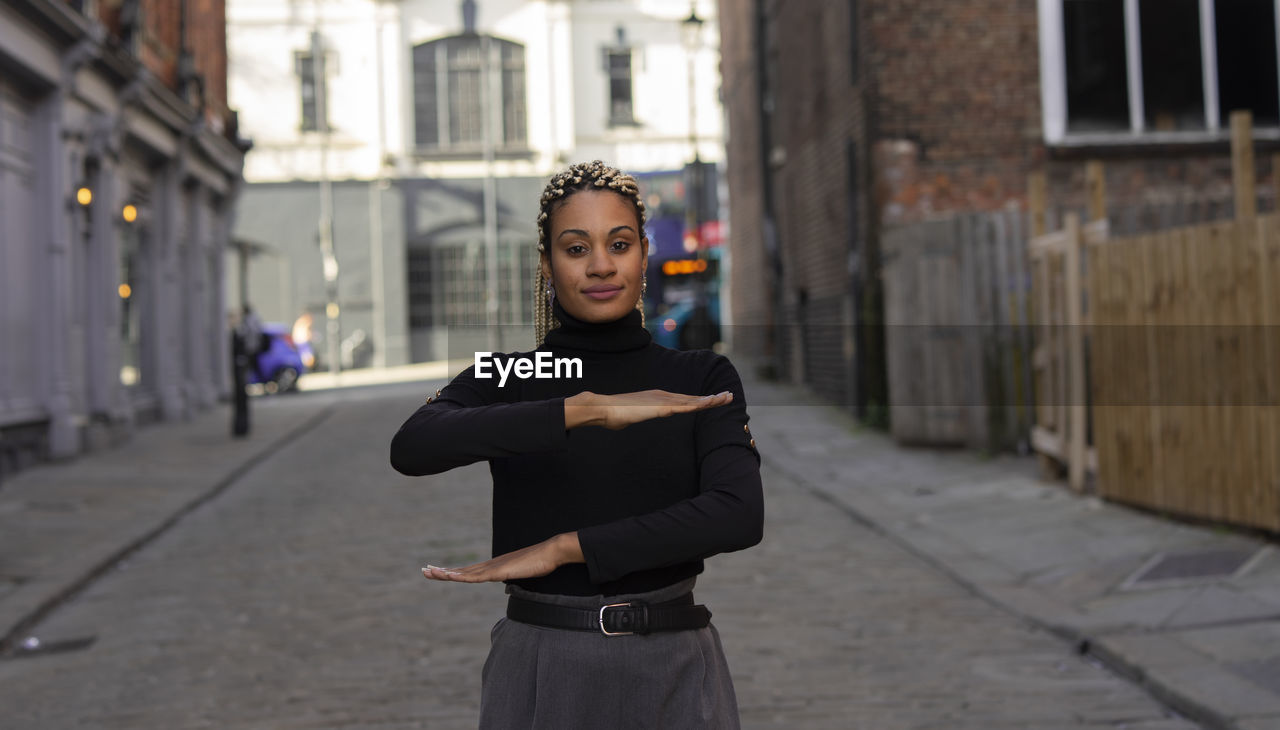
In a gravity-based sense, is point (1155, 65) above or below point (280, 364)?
above

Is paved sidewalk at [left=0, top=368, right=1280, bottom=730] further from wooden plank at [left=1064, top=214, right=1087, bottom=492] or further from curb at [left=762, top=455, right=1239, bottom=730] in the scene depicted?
wooden plank at [left=1064, top=214, right=1087, bottom=492]

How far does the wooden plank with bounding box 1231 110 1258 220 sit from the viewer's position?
7719mm

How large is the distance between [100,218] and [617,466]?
1640 centimetres

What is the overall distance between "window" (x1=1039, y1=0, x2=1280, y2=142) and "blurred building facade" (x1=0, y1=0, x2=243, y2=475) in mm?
11089

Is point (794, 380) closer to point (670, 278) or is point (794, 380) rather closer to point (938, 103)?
point (938, 103)

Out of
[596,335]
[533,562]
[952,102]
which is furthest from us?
[952,102]

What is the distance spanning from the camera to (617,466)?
2.12 meters

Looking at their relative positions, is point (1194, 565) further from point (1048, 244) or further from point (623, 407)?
point (623, 407)

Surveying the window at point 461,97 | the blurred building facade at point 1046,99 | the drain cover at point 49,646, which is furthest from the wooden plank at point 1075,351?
the window at point 461,97

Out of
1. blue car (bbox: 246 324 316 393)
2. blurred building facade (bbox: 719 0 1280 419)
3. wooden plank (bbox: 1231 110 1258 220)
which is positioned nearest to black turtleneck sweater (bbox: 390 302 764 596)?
wooden plank (bbox: 1231 110 1258 220)

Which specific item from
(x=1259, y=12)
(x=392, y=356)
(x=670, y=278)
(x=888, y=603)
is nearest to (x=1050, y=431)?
(x=888, y=603)

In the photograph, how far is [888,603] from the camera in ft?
23.6

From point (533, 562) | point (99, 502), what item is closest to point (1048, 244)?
point (99, 502)

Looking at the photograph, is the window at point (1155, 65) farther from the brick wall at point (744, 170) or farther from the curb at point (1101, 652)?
the brick wall at point (744, 170)
